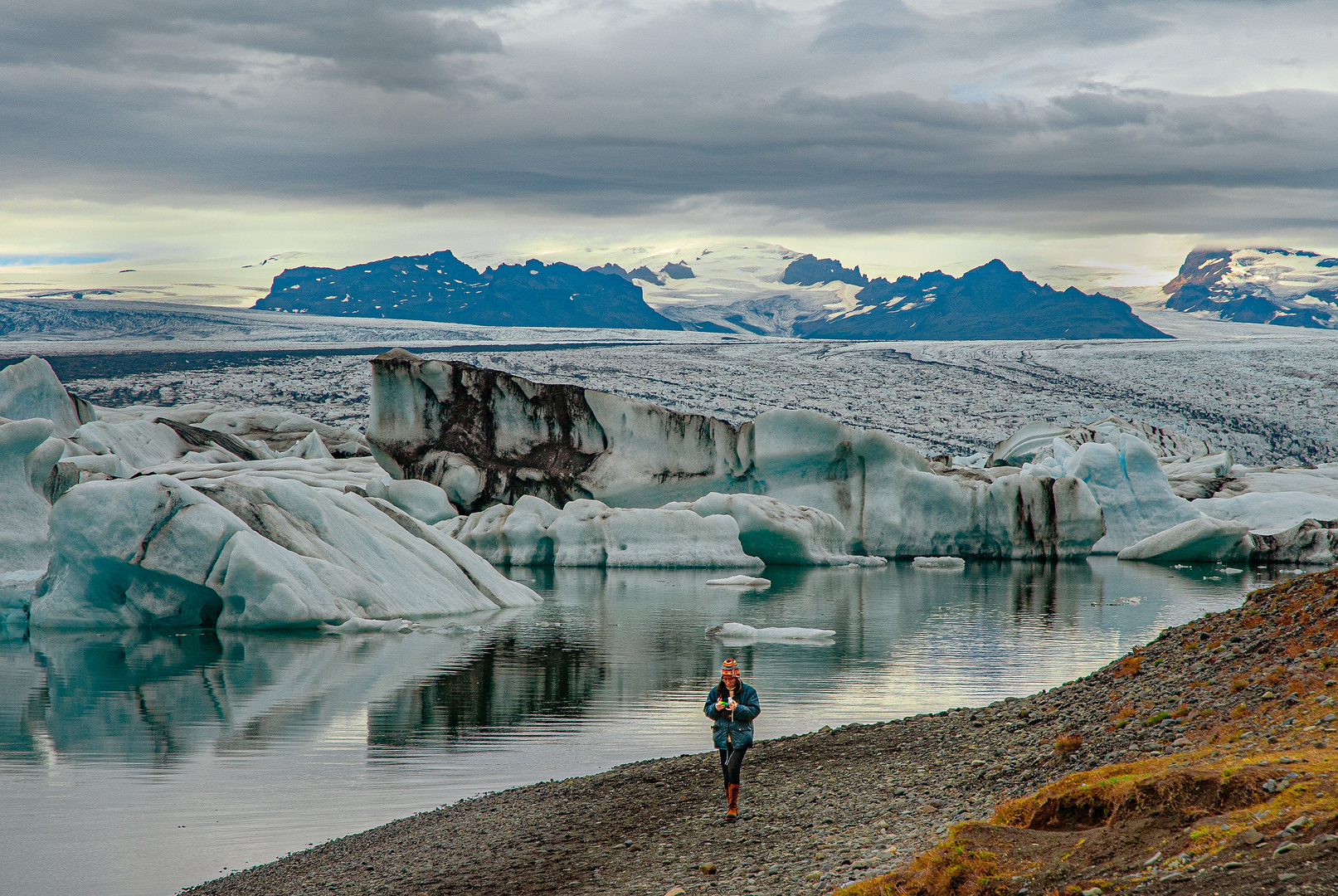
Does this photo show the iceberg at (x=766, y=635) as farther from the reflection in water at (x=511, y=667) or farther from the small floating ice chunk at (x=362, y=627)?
the small floating ice chunk at (x=362, y=627)

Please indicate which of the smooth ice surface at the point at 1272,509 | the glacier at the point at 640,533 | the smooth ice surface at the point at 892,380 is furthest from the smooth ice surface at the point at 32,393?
the smooth ice surface at the point at 1272,509

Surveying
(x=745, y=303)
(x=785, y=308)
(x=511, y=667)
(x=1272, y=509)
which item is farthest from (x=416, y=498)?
(x=785, y=308)

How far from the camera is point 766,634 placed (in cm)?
1680

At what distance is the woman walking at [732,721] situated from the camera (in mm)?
6895

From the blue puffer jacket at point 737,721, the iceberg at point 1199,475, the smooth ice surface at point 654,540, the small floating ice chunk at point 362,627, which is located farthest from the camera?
the iceberg at point 1199,475

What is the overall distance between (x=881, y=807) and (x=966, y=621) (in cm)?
1264

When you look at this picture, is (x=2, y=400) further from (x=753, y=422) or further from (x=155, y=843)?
(x=155, y=843)

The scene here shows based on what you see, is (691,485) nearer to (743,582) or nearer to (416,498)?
(743,582)

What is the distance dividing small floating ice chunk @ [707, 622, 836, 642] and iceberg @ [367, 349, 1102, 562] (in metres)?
12.3

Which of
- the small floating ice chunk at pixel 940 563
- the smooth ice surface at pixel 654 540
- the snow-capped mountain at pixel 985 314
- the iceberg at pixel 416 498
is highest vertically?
the snow-capped mountain at pixel 985 314

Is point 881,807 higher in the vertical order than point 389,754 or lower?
higher

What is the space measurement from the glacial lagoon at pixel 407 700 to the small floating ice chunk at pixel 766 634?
0.29m

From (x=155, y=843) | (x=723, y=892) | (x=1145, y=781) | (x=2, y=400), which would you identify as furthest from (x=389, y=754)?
(x=2, y=400)

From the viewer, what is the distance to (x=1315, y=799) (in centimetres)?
424
